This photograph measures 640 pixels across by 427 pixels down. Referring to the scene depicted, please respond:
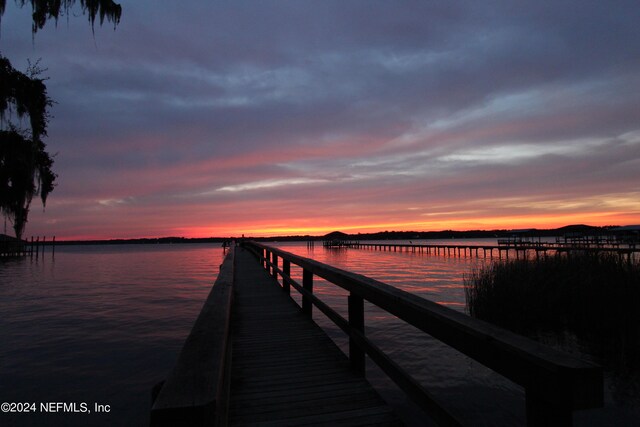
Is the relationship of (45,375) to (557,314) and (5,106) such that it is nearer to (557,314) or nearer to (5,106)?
(5,106)

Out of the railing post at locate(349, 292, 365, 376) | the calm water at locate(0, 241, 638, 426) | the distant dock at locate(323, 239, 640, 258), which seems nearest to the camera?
the railing post at locate(349, 292, 365, 376)

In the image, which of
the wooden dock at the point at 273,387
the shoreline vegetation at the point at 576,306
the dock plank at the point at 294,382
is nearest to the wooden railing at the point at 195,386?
the wooden dock at the point at 273,387

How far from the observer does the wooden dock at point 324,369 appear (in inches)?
61.9

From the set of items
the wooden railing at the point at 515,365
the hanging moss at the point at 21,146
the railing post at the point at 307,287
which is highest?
the hanging moss at the point at 21,146

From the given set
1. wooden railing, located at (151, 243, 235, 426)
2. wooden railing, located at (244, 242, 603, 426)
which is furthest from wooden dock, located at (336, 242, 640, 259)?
wooden railing, located at (151, 243, 235, 426)

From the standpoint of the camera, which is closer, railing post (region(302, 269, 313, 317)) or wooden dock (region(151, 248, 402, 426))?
wooden dock (region(151, 248, 402, 426))

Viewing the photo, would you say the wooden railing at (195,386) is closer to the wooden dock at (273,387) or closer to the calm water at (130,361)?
the wooden dock at (273,387)

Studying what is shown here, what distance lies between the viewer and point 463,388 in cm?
676

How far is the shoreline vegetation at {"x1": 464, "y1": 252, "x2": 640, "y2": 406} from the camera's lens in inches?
333

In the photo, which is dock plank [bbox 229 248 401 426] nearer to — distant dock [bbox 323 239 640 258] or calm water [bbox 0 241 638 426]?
calm water [bbox 0 241 638 426]

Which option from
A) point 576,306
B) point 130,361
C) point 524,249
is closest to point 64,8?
point 130,361

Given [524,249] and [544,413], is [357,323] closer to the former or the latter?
[544,413]

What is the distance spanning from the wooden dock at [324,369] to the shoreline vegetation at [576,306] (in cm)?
648

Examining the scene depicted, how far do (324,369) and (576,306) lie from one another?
915 cm
